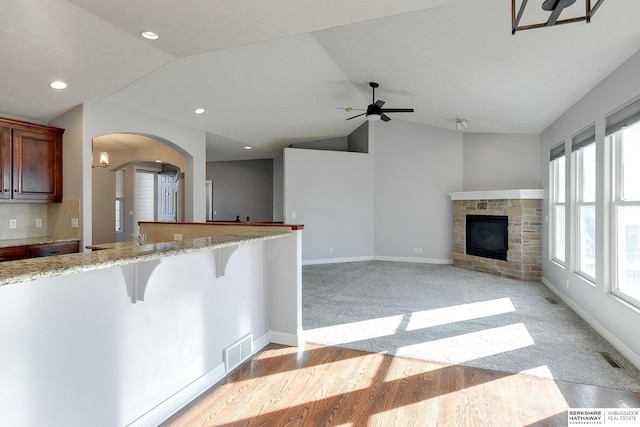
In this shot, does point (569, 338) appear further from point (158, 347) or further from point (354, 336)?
point (158, 347)

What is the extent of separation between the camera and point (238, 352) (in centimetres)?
277

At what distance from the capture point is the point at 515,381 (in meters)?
2.56

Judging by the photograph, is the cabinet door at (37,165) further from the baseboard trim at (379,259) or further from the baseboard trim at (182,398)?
the baseboard trim at (379,259)

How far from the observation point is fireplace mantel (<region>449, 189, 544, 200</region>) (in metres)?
6.01

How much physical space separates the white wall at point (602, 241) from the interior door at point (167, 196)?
9.30 m

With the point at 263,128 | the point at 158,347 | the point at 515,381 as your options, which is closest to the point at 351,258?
the point at 263,128

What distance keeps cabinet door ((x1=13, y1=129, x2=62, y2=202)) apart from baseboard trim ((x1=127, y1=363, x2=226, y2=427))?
328 centimetres

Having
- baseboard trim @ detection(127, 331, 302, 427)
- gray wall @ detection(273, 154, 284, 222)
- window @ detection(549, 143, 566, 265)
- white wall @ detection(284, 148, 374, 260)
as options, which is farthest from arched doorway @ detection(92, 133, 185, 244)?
window @ detection(549, 143, 566, 265)

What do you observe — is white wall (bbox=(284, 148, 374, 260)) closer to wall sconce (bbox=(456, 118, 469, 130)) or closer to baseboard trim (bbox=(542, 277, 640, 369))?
wall sconce (bbox=(456, 118, 469, 130))

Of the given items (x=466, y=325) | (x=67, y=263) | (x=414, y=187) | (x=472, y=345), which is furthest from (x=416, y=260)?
(x=67, y=263)

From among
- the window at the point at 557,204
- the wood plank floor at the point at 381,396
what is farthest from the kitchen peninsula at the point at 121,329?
the window at the point at 557,204

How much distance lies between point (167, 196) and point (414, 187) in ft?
22.3

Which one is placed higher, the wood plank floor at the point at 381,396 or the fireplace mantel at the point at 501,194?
the fireplace mantel at the point at 501,194

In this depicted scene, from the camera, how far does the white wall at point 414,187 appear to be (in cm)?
763
